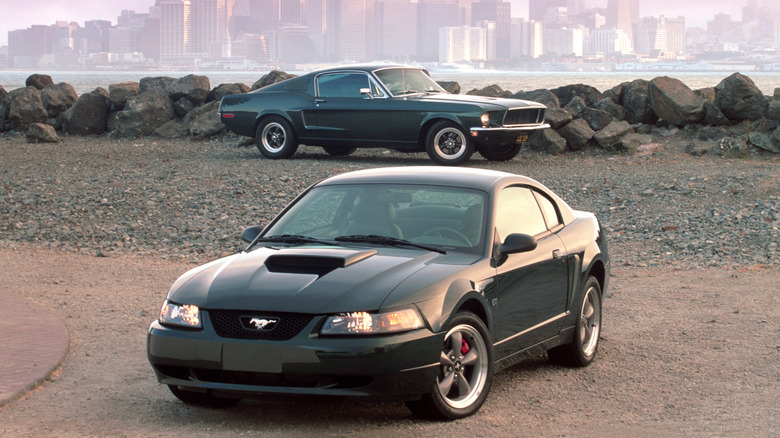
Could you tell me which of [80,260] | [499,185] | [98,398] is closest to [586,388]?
[499,185]

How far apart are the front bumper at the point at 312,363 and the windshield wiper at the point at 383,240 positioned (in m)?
0.86

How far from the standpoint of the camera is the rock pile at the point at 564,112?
68.3 feet

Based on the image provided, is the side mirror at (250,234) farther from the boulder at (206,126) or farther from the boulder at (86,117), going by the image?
the boulder at (86,117)

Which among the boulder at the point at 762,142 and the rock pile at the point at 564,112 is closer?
the boulder at the point at 762,142

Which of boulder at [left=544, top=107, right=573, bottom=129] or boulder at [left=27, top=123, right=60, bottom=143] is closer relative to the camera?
boulder at [left=544, top=107, right=573, bottom=129]

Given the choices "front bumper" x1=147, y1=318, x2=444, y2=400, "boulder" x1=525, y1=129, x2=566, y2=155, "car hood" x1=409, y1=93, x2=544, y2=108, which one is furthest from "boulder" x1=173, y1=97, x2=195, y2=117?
"front bumper" x1=147, y1=318, x2=444, y2=400

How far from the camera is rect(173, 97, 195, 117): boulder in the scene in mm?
25438

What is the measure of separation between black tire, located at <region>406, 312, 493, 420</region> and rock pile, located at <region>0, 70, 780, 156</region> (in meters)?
14.7

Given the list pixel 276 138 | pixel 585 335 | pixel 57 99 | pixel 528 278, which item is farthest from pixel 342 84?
pixel 528 278

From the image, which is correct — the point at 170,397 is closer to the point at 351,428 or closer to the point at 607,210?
the point at 351,428

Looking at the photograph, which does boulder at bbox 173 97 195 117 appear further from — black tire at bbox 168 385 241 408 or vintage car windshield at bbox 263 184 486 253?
black tire at bbox 168 385 241 408

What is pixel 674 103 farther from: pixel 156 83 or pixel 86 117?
pixel 86 117

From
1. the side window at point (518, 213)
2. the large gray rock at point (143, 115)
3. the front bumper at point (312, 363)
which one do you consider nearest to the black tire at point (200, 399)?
the front bumper at point (312, 363)

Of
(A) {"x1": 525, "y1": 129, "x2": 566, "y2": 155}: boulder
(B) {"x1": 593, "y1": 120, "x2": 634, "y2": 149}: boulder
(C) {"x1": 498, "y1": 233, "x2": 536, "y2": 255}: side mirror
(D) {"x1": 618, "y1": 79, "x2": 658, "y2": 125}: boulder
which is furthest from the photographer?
(D) {"x1": 618, "y1": 79, "x2": 658, "y2": 125}: boulder
